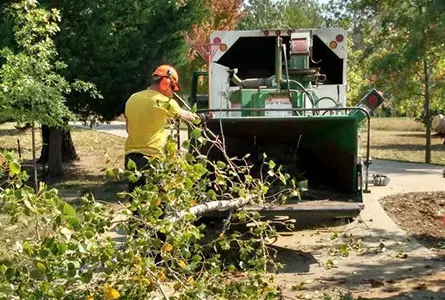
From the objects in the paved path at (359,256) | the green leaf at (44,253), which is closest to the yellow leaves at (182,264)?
the green leaf at (44,253)

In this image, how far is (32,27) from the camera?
29.9 ft

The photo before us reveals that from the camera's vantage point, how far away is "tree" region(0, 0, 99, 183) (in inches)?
338

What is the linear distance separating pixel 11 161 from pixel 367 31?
1869 centimetres

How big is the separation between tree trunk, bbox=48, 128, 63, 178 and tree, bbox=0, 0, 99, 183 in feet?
13.9

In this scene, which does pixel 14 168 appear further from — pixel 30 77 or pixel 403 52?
pixel 403 52

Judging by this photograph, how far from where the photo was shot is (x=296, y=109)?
6809 millimetres

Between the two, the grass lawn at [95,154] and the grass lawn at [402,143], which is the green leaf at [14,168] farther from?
the grass lawn at [402,143]

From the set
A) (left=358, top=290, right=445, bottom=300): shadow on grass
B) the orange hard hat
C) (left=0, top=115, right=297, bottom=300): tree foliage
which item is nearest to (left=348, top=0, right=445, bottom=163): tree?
→ the orange hard hat

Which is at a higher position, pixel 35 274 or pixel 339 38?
pixel 339 38

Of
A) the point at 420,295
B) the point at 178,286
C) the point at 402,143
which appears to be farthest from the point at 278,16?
the point at 178,286

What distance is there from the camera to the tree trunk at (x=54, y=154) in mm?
14000

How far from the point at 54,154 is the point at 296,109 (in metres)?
8.42

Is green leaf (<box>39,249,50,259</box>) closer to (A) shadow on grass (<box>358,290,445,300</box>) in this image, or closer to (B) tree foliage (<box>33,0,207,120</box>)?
(A) shadow on grass (<box>358,290,445,300</box>)

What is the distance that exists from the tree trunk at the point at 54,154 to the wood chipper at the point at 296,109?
15.9 ft
